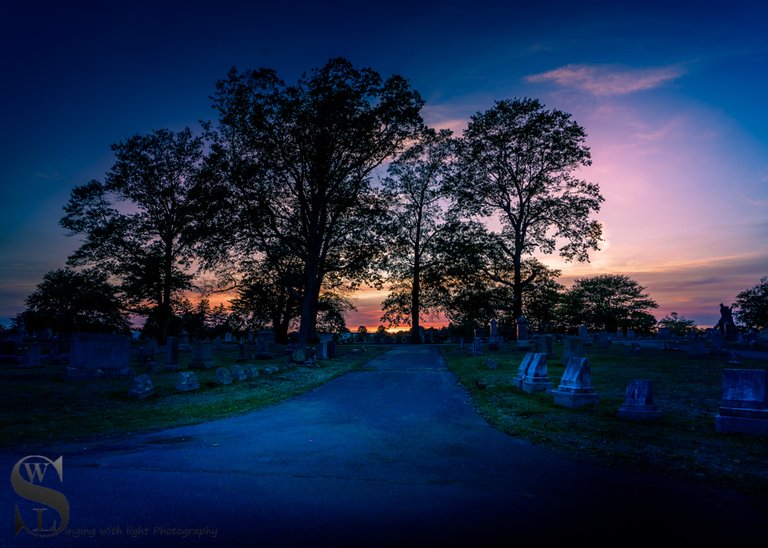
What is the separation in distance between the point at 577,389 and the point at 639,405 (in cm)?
154

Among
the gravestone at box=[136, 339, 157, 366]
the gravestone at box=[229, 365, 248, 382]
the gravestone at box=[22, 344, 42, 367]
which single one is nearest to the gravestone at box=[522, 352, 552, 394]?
the gravestone at box=[229, 365, 248, 382]

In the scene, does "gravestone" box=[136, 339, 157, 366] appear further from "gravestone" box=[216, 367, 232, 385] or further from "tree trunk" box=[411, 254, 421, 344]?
"tree trunk" box=[411, 254, 421, 344]

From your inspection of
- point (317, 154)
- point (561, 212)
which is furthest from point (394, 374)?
point (561, 212)

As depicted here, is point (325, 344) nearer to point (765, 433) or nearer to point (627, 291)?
point (765, 433)

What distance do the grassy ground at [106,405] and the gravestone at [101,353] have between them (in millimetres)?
910

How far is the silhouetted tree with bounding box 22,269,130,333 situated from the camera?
31688 mm

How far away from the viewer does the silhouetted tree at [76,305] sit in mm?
31688

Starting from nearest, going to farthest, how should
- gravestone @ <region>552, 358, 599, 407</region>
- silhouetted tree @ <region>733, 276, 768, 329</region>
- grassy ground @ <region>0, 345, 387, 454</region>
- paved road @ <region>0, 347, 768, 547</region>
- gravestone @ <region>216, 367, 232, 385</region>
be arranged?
paved road @ <region>0, 347, 768, 547</region> → grassy ground @ <region>0, 345, 387, 454</region> → gravestone @ <region>552, 358, 599, 407</region> → gravestone @ <region>216, 367, 232, 385</region> → silhouetted tree @ <region>733, 276, 768, 329</region>

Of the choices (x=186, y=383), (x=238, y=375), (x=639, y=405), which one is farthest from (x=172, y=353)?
(x=639, y=405)

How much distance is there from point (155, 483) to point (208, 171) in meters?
23.2

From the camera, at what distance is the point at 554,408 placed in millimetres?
8875

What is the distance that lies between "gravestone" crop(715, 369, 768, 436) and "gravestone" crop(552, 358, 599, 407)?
2505 millimetres

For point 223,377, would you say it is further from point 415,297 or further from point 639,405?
point 415,297

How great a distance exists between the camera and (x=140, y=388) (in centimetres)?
1065
